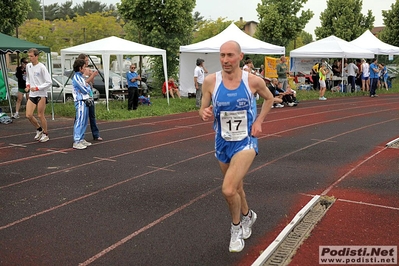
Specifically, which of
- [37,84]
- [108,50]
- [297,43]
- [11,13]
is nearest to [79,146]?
[37,84]

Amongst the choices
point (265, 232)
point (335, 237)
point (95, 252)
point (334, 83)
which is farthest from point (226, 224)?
point (334, 83)

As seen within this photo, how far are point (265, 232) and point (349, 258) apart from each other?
3.12ft

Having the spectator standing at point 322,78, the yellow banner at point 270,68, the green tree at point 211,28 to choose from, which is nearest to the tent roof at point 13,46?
the yellow banner at point 270,68

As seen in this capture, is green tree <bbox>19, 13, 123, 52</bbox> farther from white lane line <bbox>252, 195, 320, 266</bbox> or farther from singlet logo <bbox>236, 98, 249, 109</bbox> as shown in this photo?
singlet logo <bbox>236, 98, 249, 109</bbox>

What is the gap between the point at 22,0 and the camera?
1789cm

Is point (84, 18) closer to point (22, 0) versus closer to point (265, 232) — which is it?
point (22, 0)

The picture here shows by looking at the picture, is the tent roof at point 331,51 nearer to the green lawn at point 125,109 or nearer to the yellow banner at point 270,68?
the yellow banner at point 270,68

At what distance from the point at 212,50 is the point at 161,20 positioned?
434 cm

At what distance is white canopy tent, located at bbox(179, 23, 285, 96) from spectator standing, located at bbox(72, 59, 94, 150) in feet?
34.4

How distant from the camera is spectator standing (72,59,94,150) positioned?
9573 millimetres

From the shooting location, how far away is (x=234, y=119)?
14.7 ft

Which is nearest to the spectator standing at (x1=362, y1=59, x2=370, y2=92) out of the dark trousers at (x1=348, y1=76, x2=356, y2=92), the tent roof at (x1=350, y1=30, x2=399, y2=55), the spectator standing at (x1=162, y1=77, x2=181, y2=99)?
the dark trousers at (x1=348, y1=76, x2=356, y2=92)

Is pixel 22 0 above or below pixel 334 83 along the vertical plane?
above

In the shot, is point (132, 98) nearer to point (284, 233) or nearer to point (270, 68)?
point (270, 68)
